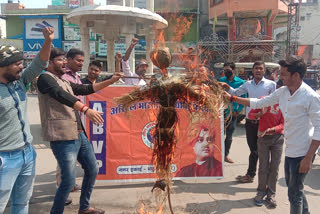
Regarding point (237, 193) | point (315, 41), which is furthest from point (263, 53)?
point (315, 41)

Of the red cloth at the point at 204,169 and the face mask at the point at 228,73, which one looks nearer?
the red cloth at the point at 204,169

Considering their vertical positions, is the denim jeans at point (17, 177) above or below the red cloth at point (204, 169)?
above

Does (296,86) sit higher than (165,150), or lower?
higher

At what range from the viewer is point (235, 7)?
20.6 meters

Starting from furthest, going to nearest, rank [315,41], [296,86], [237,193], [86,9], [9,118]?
[315,41] → [86,9] → [237,193] → [296,86] → [9,118]

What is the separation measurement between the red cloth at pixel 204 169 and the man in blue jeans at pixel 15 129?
7.87ft

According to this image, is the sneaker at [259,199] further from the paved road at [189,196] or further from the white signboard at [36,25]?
the white signboard at [36,25]

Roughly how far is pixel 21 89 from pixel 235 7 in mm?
20981

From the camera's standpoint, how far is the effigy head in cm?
233

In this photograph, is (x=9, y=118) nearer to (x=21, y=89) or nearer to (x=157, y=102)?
(x=21, y=89)

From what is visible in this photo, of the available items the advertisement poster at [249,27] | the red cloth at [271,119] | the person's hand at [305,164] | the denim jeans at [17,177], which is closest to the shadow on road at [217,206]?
the red cloth at [271,119]

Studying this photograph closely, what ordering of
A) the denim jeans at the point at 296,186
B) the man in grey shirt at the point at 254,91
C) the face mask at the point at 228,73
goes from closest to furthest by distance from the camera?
the denim jeans at the point at 296,186
the man in grey shirt at the point at 254,91
the face mask at the point at 228,73

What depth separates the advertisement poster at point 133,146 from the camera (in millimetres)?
4113

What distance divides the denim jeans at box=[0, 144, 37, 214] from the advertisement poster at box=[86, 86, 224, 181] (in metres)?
1.67
